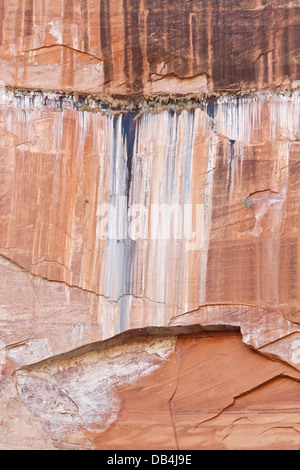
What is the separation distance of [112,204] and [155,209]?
0.43 m

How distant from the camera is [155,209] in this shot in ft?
15.2

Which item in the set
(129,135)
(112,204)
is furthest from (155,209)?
(129,135)

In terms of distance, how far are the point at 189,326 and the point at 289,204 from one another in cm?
158

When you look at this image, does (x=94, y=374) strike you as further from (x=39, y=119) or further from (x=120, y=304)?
(x=39, y=119)

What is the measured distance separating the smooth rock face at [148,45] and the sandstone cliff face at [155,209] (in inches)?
0.5

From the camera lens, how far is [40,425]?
480 centimetres

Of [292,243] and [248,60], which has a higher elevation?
[248,60]

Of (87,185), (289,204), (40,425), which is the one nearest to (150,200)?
(87,185)

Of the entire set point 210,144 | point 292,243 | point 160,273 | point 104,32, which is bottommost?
point 160,273

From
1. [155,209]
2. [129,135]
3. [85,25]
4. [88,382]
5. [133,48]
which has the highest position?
[85,25]

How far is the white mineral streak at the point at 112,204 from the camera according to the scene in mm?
4617

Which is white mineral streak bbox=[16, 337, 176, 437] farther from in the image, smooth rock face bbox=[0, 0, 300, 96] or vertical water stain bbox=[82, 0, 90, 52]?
vertical water stain bbox=[82, 0, 90, 52]

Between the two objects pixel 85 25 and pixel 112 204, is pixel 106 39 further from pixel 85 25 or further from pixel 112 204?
pixel 112 204

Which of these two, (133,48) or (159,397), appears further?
(159,397)
